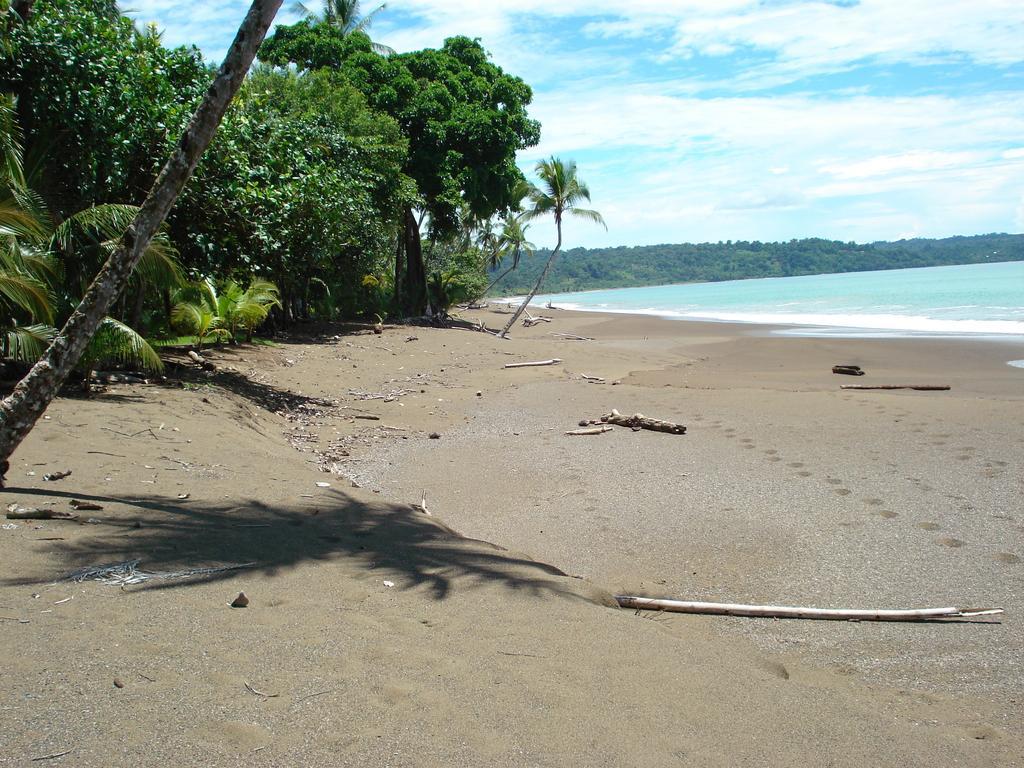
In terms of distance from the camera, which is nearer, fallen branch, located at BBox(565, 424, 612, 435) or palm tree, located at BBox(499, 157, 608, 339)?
fallen branch, located at BBox(565, 424, 612, 435)

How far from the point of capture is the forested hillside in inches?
4909

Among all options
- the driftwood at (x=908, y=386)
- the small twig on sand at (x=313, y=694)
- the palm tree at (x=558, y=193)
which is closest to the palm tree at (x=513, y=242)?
the palm tree at (x=558, y=193)

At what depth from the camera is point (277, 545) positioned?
16.4 ft

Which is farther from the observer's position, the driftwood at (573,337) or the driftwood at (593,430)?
the driftwood at (573,337)

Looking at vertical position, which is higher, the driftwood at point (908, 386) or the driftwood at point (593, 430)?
the driftwood at point (908, 386)

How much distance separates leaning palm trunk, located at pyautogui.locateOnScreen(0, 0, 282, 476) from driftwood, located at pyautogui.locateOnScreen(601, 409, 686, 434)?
6.45 m

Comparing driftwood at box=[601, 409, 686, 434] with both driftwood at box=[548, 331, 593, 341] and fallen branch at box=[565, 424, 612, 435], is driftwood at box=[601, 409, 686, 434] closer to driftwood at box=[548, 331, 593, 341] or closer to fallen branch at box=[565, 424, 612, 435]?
fallen branch at box=[565, 424, 612, 435]

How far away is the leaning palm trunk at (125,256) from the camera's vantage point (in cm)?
518

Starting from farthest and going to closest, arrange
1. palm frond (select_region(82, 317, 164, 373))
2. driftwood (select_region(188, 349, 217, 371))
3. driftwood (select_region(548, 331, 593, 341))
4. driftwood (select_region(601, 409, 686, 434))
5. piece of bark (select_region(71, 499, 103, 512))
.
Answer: driftwood (select_region(548, 331, 593, 341))
driftwood (select_region(188, 349, 217, 371))
driftwood (select_region(601, 409, 686, 434))
palm frond (select_region(82, 317, 164, 373))
piece of bark (select_region(71, 499, 103, 512))

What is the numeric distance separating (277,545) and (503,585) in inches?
56.8

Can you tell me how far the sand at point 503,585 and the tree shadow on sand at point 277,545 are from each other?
0.09ft

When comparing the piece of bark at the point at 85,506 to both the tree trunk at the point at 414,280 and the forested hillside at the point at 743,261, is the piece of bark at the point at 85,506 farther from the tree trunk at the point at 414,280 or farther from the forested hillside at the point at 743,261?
the forested hillside at the point at 743,261

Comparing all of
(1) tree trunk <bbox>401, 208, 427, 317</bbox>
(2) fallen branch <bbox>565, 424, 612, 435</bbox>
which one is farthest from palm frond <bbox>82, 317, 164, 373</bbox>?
(1) tree trunk <bbox>401, 208, 427, 317</bbox>

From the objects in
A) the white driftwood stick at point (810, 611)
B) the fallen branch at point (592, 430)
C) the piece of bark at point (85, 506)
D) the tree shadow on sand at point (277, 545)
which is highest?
the piece of bark at point (85, 506)
